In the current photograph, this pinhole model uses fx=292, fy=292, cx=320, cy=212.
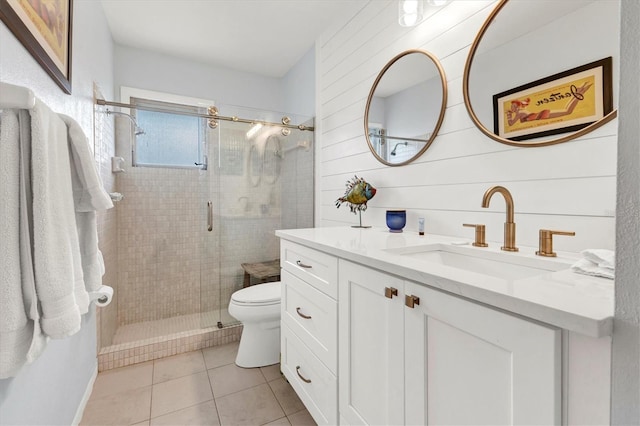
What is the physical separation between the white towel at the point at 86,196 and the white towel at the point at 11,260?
186mm

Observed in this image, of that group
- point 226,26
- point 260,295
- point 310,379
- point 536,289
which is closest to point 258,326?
point 260,295

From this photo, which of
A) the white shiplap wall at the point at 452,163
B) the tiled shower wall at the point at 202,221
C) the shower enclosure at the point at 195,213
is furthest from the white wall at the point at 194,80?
the white shiplap wall at the point at 452,163

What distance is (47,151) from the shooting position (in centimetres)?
69

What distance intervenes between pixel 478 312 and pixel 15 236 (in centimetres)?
101

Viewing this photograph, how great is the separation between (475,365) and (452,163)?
37.5 inches

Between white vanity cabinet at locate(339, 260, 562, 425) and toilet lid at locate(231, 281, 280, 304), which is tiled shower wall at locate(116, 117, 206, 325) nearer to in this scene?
toilet lid at locate(231, 281, 280, 304)

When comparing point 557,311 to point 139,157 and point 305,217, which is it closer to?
point 305,217

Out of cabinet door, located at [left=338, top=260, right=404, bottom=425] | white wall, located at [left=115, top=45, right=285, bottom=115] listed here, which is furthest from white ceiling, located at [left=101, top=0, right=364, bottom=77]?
cabinet door, located at [left=338, top=260, right=404, bottom=425]

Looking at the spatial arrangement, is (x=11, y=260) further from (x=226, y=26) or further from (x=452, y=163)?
(x=226, y=26)

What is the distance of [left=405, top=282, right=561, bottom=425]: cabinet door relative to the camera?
519mm

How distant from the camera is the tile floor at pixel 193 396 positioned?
1491 millimetres

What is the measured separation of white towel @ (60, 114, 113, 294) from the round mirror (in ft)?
4.47

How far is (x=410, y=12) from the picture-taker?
4.69 ft

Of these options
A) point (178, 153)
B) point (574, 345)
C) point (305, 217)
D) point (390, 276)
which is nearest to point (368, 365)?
point (390, 276)
